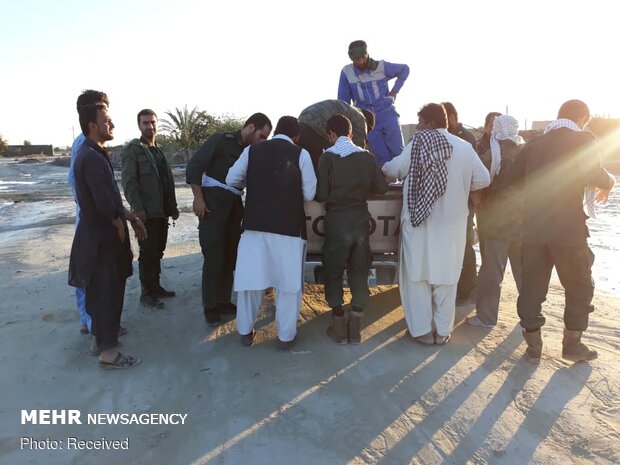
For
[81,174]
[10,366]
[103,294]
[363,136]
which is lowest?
[10,366]

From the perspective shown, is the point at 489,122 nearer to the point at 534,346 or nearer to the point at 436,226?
the point at 436,226

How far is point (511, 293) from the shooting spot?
5.50 m

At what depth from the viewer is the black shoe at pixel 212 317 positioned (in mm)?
4531

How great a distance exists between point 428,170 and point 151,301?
10.5 feet

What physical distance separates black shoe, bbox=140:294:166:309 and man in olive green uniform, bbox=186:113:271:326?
76 cm

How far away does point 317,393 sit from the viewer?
327 centimetres

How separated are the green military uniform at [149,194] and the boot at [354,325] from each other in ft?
7.68

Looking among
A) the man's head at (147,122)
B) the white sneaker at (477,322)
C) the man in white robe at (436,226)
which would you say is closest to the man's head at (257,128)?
the man in white robe at (436,226)

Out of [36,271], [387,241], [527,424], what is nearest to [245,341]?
[387,241]

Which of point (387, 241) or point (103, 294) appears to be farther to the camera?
point (387, 241)

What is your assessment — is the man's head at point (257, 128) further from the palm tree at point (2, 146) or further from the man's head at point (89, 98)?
the palm tree at point (2, 146)

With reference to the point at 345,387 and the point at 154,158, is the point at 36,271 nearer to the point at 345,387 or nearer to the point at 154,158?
the point at 154,158

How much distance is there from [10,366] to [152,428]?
167 centimetres

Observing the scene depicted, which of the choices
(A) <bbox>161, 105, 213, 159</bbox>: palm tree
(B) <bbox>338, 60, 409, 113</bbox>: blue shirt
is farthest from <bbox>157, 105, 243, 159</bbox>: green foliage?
(B) <bbox>338, 60, 409, 113</bbox>: blue shirt
